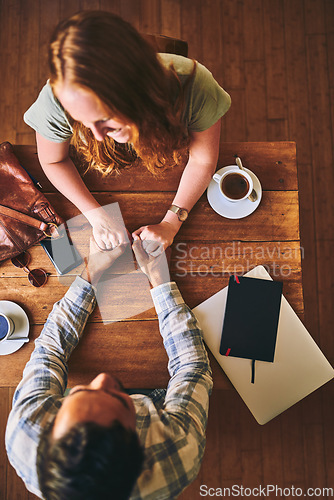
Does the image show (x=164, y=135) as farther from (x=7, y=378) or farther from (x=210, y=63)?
(x=210, y=63)

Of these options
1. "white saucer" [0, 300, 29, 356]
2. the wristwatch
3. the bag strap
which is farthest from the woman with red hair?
"white saucer" [0, 300, 29, 356]

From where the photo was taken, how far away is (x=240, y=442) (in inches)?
70.8

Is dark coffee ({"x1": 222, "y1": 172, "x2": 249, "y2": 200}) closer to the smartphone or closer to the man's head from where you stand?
the smartphone

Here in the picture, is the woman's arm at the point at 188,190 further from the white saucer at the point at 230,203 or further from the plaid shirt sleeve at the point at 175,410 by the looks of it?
the plaid shirt sleeve at the point at 175,410

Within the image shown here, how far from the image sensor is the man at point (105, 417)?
30.7 inches

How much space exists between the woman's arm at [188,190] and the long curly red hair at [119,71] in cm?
21

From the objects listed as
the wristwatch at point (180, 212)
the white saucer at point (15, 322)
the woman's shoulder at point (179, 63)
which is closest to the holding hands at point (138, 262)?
the wristwatch at point (180, 212)

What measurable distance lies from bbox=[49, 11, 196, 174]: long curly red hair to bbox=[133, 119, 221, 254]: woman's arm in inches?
8.2

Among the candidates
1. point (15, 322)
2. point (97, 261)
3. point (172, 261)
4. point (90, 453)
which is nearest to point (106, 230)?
point (97, 261)

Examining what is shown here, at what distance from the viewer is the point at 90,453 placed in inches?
30.4

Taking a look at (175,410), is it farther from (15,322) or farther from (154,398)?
(15,322)

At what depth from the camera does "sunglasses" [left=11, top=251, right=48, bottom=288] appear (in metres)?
1.18

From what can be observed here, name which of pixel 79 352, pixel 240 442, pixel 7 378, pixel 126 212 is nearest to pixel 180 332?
pixel 79 352

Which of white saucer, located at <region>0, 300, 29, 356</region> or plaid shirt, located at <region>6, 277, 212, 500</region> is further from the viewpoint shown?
white saucer, located at <region>0, 300, 29, 356</region>
